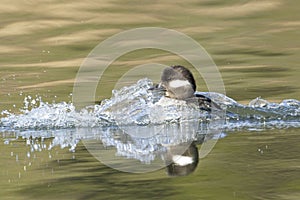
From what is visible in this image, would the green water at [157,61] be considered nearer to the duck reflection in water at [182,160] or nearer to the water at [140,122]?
the duck reflection in water at [182,160]

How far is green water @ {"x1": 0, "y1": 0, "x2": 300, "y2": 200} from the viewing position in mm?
6246

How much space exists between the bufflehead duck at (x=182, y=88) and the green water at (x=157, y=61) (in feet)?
3.68

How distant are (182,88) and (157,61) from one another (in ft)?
13.7

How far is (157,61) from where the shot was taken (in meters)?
14.0

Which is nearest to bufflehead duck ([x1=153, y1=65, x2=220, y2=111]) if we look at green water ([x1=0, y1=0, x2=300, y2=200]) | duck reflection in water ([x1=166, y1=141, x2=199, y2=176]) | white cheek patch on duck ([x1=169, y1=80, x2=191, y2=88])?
white cheek patch on duck ([x1=169, y1=80, x2=191, y2=88])

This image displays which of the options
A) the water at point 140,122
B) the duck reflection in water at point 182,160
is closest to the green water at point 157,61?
the duck reflection in water at point 182,160

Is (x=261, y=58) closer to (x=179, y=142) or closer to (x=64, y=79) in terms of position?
(x=64, y=79)

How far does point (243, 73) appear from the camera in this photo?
12.7m

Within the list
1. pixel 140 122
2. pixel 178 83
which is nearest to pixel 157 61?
pixel 178 83

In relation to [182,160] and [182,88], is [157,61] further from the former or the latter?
[182,160]

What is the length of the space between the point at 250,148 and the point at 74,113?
2.57m

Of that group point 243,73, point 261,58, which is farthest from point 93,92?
point 261,58

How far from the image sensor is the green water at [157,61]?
6.25m

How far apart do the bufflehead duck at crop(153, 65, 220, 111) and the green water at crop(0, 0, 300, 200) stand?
112 centimetres
